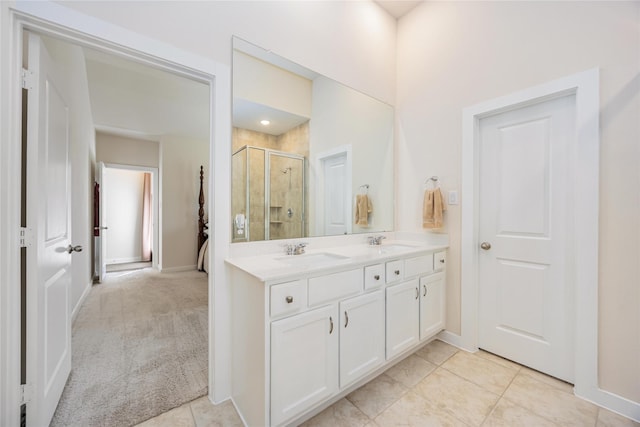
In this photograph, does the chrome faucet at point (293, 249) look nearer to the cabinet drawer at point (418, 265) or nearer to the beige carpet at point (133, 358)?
the cabinet drawer at point (418, 265)

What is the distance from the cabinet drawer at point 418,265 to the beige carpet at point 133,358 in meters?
1.60

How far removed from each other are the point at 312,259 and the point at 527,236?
1633 millimetres

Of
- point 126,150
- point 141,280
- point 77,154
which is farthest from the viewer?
point 126,150

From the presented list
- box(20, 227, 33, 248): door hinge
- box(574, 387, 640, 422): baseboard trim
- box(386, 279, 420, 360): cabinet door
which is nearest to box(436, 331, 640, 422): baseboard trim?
box(574, 387, 640, 422): baseboard trim

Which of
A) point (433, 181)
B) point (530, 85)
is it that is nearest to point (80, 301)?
point (433, 181)

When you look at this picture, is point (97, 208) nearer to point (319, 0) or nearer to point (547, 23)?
point (319, 0)

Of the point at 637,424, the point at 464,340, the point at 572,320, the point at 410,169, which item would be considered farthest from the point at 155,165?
the point at 637,424

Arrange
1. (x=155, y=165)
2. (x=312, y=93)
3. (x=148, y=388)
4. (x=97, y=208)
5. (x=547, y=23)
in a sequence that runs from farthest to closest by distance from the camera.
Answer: (x=155, y=165) → (x=97, y=208) → (x=312, y=93) → (x=547, y=23) → (x=148, y=388)

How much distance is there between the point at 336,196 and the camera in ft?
7.68

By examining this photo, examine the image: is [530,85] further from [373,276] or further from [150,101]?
[150,101]

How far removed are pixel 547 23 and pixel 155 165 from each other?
19.9ft

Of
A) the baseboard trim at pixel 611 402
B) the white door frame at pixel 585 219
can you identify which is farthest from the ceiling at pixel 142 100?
the baseboard trim at pixel 611 402

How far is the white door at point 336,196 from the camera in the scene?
89.2 inches

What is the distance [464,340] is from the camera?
221 cm
